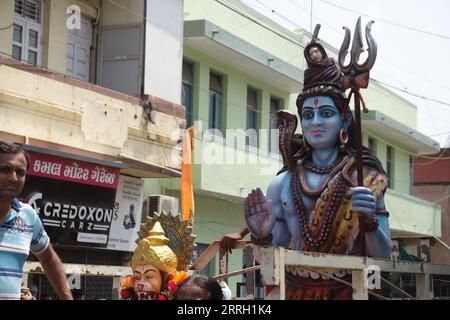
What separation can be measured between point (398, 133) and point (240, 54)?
28.4 feet

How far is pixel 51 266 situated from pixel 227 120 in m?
13.6

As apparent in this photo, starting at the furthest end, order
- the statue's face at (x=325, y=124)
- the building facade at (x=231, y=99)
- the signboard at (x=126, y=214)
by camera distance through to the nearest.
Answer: the building facade at (x=231, y=99), the signboard at (x=126, y=214), the statue's face at (x=325, y=124)

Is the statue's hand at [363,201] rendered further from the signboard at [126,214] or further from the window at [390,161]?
the window at [390,161]

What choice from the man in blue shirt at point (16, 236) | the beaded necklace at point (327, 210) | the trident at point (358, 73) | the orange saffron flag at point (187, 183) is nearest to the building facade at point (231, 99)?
the orange saffron flag at point (187, 183)

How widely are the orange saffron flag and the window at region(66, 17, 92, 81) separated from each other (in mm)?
1896

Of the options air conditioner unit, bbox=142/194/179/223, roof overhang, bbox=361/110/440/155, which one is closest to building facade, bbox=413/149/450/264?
roof overhang, bbox=361/110/440/155

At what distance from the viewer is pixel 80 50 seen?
1445 cm

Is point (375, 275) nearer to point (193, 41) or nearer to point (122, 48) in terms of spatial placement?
point (122, 48)

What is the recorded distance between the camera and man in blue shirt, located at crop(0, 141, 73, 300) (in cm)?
→ 420

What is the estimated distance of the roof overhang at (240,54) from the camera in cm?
1627

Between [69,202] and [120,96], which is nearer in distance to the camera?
[69,202]

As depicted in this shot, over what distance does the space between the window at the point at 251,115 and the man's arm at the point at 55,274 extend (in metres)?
14.3
